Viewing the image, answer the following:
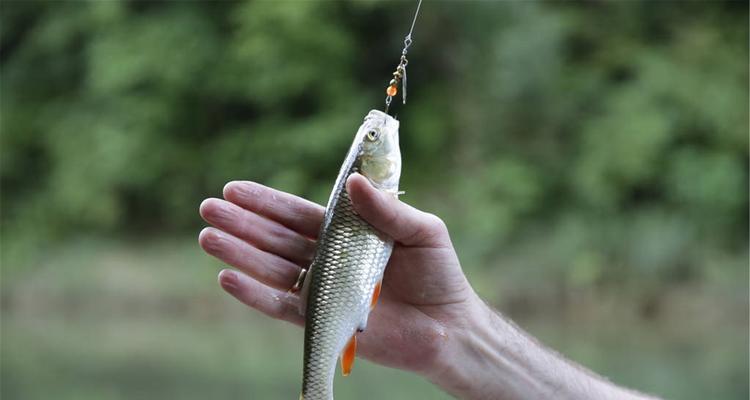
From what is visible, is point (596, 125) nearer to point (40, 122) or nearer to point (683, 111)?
point (683, 111)

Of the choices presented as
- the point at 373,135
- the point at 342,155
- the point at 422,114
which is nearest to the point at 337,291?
the point at 373,135

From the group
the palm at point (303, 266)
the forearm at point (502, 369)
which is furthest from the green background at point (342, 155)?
the palm at point (303, 266)

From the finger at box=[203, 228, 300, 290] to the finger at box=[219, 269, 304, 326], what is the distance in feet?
0.06

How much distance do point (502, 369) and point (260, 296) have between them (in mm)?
555

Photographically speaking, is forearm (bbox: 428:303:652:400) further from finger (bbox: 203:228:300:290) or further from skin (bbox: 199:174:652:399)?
finger (bbox: 203:228:300:290)

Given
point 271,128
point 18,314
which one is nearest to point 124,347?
point 18,314

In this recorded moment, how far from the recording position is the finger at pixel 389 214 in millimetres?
2010

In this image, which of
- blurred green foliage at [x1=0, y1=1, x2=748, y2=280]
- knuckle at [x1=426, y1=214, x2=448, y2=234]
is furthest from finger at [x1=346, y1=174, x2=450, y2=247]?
blurred green foliage at [x1=0, y1=1, x2=748, y2=280]

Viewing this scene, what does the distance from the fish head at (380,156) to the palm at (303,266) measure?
184mm

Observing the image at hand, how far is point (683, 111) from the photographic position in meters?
14.6

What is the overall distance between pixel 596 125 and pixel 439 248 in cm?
1299

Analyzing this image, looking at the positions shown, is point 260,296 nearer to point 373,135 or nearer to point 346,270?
point 346,270

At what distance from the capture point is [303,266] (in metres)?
2.40

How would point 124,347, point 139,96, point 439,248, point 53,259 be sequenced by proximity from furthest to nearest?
point 139,96 < point 53,259 < point 124,347 < point 439,248
